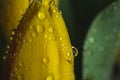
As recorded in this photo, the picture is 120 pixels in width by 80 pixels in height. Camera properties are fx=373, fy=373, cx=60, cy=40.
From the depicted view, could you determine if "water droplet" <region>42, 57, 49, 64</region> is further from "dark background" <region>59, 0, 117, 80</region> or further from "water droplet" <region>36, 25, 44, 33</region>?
"dark background" <region>59, 0, 117, 80</region>

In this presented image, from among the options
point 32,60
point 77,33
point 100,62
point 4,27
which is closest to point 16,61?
point 32,60

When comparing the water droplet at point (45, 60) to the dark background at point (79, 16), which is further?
the dark background at point (79, 16)

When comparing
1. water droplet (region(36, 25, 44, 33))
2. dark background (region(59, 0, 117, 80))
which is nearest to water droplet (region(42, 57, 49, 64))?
water droplet (region(36, 25, 44, 33))

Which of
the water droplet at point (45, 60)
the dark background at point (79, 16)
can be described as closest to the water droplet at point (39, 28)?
the water droplet at point (45, 60)

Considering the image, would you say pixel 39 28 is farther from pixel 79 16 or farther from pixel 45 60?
pixel 79 16

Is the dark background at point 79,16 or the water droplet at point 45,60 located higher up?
the water droplet at point 45,60

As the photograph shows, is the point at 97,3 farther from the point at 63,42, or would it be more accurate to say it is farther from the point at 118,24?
the point at 63,42

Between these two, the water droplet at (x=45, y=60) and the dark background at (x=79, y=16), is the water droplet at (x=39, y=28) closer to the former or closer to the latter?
the water droplet at (x=45, y=60)

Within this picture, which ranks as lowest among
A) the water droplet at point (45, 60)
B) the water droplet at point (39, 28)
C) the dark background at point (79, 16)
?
the dark background at point (79, 16)
